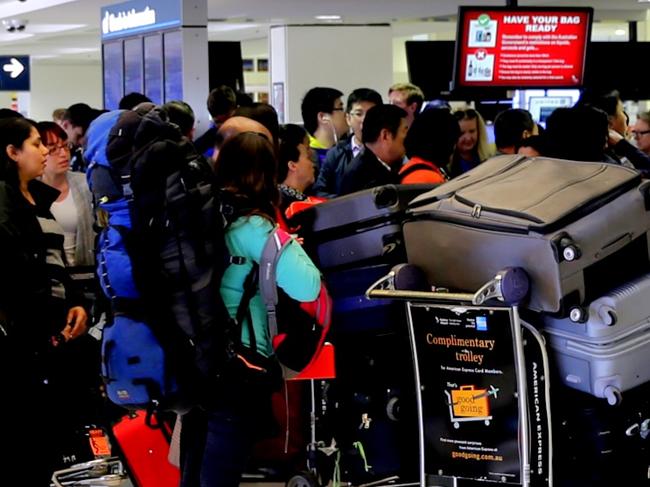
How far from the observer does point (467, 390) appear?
374 centimetres

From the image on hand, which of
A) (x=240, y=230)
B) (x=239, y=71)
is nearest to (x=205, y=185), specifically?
(x=240, y=230)

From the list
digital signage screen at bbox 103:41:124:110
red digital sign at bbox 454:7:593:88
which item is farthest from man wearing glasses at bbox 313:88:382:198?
digital signage screen at bbox 103:41:124:110

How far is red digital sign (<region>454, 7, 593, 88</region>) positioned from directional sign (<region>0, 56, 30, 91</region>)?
828cm

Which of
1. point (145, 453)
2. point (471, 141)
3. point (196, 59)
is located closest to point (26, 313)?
point (145, 453)

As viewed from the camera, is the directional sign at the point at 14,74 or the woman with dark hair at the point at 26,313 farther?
the directional sign at the point at 14,74

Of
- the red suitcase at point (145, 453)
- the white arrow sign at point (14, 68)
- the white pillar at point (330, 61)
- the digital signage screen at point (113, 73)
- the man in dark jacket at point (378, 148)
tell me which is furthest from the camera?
the white pillar at point (330, 61)

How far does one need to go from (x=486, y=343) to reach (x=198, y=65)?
17.6ft

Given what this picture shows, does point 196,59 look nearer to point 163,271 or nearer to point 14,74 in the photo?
point 163,271

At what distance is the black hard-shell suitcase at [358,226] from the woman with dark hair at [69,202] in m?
1.81

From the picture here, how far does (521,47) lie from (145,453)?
17.2 ft

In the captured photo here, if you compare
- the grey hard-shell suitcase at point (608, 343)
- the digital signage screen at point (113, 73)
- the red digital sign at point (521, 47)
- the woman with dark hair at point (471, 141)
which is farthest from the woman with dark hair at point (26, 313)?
the digital signage screen at point (113, 73)

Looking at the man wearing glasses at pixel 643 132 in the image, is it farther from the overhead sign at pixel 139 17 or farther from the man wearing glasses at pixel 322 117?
the overhead sign at pixel 139 17

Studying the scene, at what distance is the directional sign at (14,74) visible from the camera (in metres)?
15.3

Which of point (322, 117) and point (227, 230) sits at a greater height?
point (322, 117)
